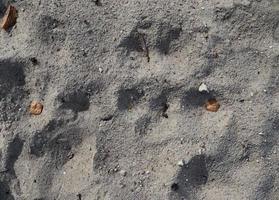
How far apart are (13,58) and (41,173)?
16.1 inches

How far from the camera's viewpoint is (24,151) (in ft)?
5.72

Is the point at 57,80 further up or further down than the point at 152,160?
further up

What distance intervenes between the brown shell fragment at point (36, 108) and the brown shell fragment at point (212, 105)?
57 centimetres

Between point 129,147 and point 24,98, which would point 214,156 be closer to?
point 129,147

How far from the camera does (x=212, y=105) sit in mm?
1734

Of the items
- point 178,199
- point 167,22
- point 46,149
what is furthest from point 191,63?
point 46,149

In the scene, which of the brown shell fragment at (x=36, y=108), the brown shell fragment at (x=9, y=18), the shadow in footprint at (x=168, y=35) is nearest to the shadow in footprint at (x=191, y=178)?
the shadow in footprint at (x=168, y=35)

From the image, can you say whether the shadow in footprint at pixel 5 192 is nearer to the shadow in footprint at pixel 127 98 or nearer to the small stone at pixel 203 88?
the shadow in footprint at pixel 127 98

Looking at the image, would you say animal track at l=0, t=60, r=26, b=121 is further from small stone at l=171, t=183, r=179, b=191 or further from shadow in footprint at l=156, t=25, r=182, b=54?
small stone at l=171, t=183, r=179, b=191

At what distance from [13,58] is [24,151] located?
1.06ft

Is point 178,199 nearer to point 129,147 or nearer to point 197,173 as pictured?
point 197,173

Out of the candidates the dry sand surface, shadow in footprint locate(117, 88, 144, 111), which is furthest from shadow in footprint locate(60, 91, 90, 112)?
shadow in footprint locate(117, 88, 144, 111)

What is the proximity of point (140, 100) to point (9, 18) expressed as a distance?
21.3 inches

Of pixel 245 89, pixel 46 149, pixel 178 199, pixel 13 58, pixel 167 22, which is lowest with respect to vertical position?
pixel 178 199
